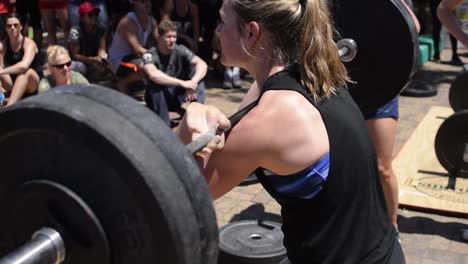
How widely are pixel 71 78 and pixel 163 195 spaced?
4.36m

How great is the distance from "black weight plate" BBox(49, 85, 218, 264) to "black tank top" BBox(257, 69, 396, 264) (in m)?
0.42

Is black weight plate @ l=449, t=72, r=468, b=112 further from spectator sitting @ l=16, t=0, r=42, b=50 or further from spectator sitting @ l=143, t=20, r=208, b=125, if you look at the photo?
spectator sitting @ l=16, t=0, r=42, b=50

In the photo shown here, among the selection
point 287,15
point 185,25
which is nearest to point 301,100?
point 287,15

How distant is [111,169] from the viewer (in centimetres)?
132

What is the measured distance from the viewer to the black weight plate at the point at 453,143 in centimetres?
454

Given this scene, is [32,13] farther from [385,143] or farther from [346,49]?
[346,49]

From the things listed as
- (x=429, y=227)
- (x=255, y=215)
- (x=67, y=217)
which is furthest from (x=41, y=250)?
(x=429, y=227)

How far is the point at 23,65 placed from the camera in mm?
6262

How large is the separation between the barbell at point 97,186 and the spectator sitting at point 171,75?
452cm

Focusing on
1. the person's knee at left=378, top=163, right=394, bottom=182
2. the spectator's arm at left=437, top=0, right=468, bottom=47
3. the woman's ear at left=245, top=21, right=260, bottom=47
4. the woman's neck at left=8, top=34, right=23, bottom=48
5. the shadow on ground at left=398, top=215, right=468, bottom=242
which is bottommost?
the shadow on ground at left=398, top=215, right=468, bottom=242

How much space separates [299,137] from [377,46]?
1.48 meters

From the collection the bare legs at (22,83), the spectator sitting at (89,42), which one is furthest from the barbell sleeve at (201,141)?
the spectator sitting at (89,42)

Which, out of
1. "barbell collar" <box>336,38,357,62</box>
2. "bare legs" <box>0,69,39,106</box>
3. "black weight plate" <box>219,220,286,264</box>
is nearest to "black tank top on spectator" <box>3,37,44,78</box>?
"bare legs" <box>0,69,39,106</box>

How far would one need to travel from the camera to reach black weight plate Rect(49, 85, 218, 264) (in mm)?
1336
